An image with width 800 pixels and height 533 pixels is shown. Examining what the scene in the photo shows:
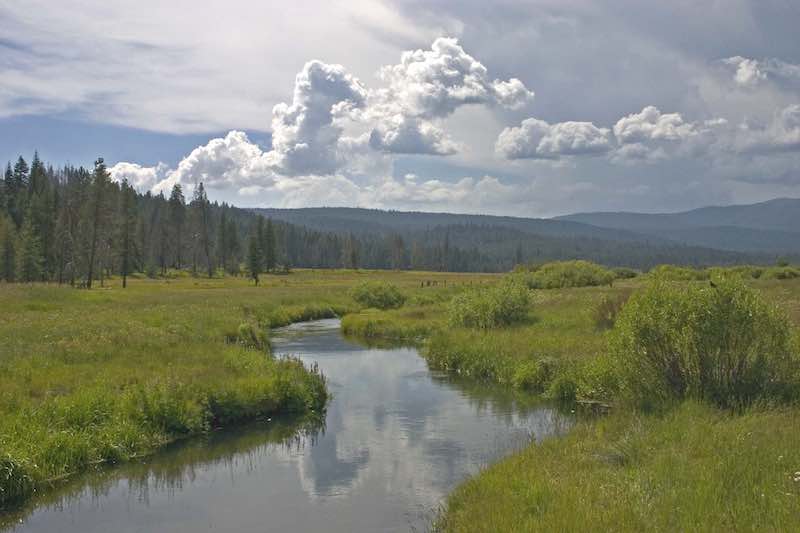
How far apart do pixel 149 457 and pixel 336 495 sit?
577 centimetres

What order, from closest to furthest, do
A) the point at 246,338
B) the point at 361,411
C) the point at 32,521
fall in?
the point at 32,521 → the point at 361,411 → the point at 246,338

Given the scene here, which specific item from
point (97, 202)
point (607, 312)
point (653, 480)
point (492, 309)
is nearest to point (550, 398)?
point (607, 312)

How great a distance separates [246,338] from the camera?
3750 centimetres

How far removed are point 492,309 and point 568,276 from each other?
34.8m

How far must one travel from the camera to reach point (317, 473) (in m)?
17.5

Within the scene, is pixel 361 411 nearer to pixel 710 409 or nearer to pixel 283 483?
pixel 283 483

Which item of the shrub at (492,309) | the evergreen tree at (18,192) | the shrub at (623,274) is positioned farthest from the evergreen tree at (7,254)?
the shrub at (623,274)

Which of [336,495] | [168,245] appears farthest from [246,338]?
[168,245]

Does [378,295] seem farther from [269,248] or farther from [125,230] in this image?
[269,248]

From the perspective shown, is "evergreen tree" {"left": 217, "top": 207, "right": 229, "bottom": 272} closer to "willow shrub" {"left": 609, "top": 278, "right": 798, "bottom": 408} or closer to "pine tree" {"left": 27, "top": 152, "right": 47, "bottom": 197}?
"pine tree" {"left": 27, "top": 152, "right": 47, "bottom": 197}

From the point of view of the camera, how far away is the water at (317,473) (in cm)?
1445

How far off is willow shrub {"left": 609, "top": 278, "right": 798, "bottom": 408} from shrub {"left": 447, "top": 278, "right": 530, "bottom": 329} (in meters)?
23.2

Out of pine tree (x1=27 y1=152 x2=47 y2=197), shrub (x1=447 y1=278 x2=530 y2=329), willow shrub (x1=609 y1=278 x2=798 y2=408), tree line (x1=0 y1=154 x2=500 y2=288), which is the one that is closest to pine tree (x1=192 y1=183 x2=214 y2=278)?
tree line (x1=0 y1=154 x2=500 y2=288)

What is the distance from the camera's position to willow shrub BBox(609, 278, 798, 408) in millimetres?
17422
